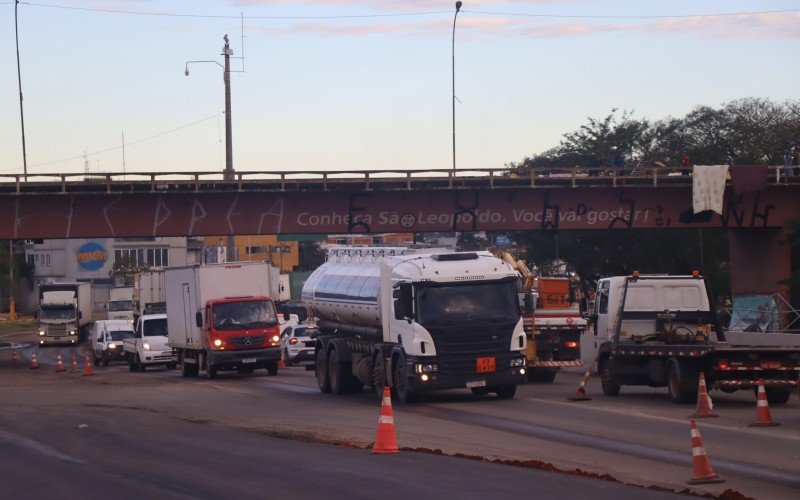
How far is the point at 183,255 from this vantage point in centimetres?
12625

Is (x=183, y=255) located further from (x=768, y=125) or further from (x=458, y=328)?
(x=458, y=328)

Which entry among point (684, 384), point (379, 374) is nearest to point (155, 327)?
point (379, 374)

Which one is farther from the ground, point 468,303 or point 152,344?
point 468,303

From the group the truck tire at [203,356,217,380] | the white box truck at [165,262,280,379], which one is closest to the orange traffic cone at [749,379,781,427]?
the white box truck at [165,262,280,379]

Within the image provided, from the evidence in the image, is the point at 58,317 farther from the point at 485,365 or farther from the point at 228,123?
the point at 485,365

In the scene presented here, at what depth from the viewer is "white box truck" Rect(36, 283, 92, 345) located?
2997 inches

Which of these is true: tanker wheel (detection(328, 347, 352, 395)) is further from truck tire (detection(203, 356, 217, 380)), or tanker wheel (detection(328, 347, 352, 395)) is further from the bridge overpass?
the bridge overpass

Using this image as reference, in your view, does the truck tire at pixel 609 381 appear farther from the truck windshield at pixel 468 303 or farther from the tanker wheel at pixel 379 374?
the tanker wheel at pixel 379 374

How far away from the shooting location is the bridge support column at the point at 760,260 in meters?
52.4

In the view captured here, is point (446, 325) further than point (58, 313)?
No

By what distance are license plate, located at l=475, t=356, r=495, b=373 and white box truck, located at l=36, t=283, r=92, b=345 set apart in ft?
190

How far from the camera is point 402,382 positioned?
23.5m

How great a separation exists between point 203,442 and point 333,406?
674 cm

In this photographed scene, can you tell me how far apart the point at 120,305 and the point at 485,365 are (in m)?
58.4
